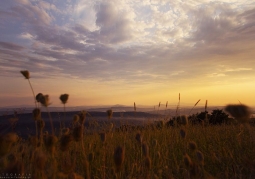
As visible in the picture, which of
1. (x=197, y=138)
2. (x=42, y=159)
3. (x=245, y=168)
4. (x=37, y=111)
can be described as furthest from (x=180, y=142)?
(x=42, y=159)

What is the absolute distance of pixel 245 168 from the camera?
270 centimetres

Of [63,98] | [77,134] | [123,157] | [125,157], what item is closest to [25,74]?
[63,98]

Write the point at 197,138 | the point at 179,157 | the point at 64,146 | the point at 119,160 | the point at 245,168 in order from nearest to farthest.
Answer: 1. the point at 119,160
2. the point at 64,146
3. the point at 245,168
4. the point at 179,157
5. the point at 197,138

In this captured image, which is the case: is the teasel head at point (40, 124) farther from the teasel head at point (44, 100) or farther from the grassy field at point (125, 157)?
the teasel head at point (44, 100)

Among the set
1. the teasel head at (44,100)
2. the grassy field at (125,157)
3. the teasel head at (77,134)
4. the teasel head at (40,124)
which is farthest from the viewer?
the teasel head at (40,124)

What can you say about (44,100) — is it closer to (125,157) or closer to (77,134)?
(77,134)

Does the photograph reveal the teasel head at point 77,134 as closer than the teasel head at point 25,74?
Yes

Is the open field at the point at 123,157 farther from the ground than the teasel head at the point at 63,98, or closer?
closer

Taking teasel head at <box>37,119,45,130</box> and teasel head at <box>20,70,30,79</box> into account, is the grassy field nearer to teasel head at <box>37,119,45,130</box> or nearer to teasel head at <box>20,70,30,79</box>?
teasel head at <box>37,119,45,130</box>

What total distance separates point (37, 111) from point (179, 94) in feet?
9.08

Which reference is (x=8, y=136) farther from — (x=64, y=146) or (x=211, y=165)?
(x=211, y=165)

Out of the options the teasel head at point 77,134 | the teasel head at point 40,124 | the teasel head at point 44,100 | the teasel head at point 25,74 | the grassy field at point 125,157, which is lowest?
the grassy field at point 125,157

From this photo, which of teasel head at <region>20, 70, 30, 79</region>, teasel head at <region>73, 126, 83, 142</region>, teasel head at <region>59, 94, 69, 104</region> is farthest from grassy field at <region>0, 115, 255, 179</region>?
teasel head at <region>20, 70, 30, 79</region>

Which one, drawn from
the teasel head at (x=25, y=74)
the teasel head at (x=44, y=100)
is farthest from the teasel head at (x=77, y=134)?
the teasel head at (x=25, y=74)
